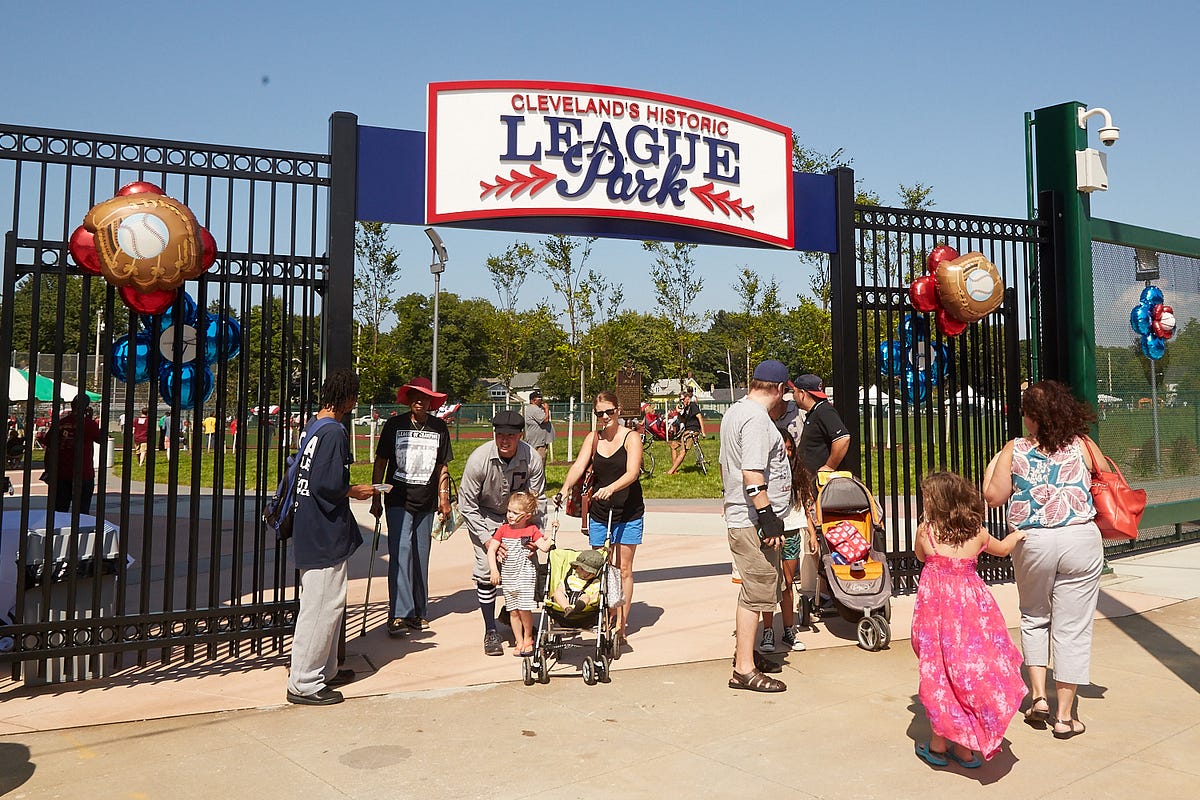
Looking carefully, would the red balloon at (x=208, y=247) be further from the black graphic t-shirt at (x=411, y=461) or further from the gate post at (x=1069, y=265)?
the gate post at (x=1069, y=265)

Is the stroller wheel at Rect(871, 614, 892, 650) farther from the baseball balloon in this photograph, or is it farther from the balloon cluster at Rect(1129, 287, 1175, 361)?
the balloon cluster at Rect(1129, 287, 1175, 361)

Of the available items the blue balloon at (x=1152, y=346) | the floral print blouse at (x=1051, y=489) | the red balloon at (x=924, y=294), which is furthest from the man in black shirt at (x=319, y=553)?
the blue balloon at (x=1152, y=346)

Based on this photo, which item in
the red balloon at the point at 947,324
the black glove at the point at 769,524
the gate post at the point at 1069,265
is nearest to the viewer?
the black glove at the point at 769,524

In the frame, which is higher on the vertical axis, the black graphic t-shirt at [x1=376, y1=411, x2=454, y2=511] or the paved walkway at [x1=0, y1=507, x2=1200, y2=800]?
the black graphic t-shirt at [x1=376, y1=411, x2=454, y2=511]

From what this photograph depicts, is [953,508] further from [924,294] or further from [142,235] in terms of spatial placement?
[142,235]

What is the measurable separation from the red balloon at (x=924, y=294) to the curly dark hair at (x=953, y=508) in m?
4.10

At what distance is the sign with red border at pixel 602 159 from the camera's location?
21.9ft

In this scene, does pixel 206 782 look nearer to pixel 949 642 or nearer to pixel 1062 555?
pixel 949 642

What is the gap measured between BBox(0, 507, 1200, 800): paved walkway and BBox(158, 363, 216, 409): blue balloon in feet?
5.55

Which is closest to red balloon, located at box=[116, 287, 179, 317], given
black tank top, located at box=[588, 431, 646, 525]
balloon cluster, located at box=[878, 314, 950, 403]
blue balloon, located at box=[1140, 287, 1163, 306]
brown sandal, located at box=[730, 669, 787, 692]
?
black tank top, located at box=[588, 431, 646, 525]

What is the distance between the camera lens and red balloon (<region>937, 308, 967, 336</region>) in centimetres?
808

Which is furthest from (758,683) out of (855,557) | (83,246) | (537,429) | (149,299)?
(537,429)

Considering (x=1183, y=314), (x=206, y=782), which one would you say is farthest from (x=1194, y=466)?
(x=206, y=782)

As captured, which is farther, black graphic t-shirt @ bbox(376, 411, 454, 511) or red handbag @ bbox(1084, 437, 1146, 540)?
black graphic t-shirt @ bbox(376, 411, 454, 511)
